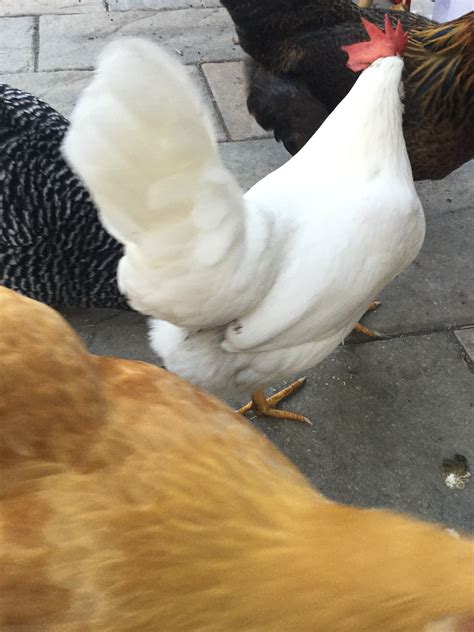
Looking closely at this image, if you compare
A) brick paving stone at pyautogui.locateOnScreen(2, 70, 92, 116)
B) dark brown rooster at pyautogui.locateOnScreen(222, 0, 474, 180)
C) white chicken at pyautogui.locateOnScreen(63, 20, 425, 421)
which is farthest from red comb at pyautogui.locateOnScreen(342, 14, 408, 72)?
brick paving stone at pyautogui.locateOnScreen(2, 70, 92, 116)

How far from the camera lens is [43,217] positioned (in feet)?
6.77

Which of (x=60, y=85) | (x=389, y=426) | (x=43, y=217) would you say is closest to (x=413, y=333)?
(x=389, y=426)

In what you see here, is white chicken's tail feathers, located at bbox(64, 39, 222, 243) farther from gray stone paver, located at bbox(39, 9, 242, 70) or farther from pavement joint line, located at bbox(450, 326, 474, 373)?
gray stone paver, located at bbox(39, 9, 242, 70)

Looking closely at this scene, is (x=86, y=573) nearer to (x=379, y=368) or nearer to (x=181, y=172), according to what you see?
(x=181, y=172)

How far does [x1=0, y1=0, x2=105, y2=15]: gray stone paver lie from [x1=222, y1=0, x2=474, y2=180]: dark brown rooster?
225 centimetres

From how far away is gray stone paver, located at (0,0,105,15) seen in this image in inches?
171

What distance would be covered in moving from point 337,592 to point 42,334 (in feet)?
2.07

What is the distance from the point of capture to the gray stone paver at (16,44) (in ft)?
12.4

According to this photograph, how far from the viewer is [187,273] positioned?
1354 millimetres

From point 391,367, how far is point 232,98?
6.91 feet

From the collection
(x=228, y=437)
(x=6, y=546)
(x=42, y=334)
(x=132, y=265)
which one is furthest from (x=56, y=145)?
(x=6, y=546)

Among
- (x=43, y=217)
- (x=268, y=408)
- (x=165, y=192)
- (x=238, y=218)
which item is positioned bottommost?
(x=268, y=408)

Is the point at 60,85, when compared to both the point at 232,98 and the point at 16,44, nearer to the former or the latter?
the point at 16,44

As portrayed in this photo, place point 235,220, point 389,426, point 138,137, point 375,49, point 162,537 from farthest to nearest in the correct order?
point 389,426 → point 375,49 → point 235,220 → point 138,137 → point 162,537
